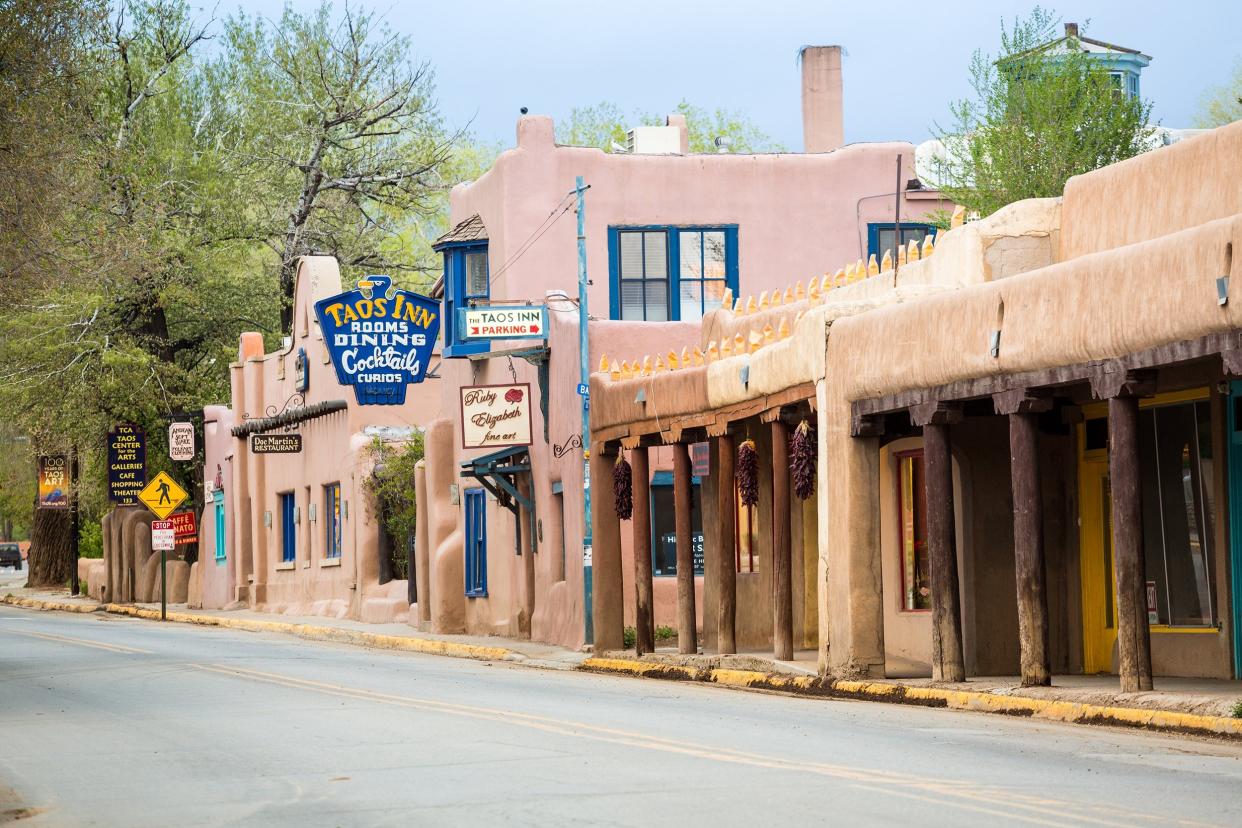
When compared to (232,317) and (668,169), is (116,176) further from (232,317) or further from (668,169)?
(668,169)

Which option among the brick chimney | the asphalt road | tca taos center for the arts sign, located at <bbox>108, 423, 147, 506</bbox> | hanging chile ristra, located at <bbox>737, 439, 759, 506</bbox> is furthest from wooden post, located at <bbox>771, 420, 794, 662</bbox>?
tca taos center for the arts sign, located at <bbox>108, 423, 147, 506</bbox>

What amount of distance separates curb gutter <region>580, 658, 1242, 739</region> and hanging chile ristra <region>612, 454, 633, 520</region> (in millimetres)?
2452

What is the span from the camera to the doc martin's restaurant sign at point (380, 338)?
3403cm

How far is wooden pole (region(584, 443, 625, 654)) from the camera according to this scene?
27234 millimetres

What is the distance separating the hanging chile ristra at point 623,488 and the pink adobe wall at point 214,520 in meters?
24.2

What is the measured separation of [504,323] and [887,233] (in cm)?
870

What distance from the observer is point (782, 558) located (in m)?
22.2

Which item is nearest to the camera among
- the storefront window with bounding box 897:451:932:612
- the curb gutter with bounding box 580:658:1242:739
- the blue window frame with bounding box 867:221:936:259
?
the curb gutter with bounding box 580:658:1242:739

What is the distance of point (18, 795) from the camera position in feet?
39.9

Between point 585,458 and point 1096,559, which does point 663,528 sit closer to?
point 585,458

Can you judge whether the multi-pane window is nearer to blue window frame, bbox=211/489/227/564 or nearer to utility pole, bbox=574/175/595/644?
blue window frame, bbox=211/489/227/564

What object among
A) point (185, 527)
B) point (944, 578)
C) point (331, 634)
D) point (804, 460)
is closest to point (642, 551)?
point (804, 460)

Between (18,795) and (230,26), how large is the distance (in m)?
45.2

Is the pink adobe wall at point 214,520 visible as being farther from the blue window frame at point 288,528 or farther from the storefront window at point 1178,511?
the storefront window at point 1178,511
